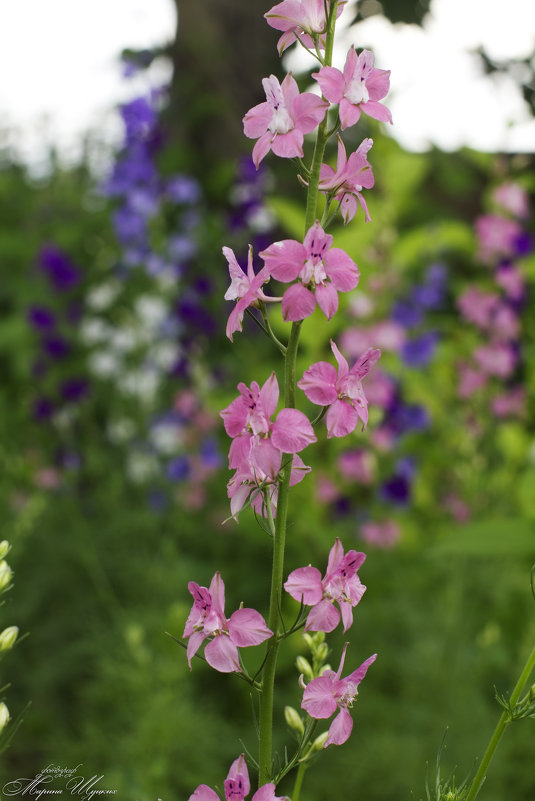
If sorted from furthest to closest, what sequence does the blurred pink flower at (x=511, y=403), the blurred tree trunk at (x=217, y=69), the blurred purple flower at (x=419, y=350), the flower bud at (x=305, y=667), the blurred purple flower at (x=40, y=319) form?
the blurred tree trunk at (x=217, y=69), the blurred purple flower at (x=40, y=319), the blurred purple flower at (x=419, y=350), the blurred pink flower at (x=511, y=403), the flower bud at (x=305, y=667)

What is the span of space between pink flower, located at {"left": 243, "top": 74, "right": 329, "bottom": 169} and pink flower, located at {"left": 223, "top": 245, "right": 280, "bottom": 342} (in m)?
0.11

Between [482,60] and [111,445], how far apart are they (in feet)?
10.6

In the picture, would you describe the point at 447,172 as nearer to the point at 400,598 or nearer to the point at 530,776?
the point at 400,598

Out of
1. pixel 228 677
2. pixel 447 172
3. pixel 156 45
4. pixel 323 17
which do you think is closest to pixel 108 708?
pixel 228 677

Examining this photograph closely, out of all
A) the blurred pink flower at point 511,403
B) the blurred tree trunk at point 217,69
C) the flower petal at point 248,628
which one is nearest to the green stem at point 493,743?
the flower petal at point 248,628

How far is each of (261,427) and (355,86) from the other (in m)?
0.34

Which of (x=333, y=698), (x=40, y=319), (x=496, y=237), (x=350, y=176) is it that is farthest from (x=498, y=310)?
(x=333, y=698)

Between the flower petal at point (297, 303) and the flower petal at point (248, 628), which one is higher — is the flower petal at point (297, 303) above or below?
above

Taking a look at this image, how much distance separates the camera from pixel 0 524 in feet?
10.6

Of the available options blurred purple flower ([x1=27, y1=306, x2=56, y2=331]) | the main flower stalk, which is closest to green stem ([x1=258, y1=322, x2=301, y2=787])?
the main flower stalk

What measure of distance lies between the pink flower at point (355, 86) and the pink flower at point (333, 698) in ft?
1.68

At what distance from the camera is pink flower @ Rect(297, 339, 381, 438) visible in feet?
2.55

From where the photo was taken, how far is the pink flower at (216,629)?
2.55 ft

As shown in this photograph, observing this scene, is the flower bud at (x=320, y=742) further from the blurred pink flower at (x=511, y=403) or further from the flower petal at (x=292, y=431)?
the blurred pink flower at (x=511, y=403)
